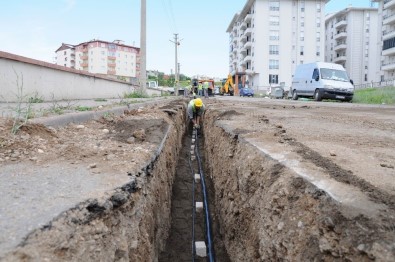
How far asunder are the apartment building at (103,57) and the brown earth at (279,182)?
8389cm

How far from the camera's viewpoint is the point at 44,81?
1068cm

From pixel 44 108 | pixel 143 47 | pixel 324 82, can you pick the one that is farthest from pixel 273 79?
pixel 44 108

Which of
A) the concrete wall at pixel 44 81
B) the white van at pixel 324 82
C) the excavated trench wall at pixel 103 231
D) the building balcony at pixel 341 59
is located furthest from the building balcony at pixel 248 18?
the excavated trench wall at pixel 103 231

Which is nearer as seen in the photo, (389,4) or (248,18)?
(389,4)

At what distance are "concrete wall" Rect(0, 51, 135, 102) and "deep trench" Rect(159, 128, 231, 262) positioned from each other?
9.47 feet

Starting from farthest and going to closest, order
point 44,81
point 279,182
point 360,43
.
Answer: point 360,43
point 44,81
point 279,182

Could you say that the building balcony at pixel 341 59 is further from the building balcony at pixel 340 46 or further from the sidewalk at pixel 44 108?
the sidewalk at pixel 44 108

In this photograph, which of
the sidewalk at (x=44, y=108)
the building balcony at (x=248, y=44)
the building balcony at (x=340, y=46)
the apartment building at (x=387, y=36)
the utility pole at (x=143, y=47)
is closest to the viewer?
the sidewalk at (x=44, y=108)

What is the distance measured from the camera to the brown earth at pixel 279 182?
1.97 meters

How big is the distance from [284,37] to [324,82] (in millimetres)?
40655

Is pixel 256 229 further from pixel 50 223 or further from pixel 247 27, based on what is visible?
pixel 247 27

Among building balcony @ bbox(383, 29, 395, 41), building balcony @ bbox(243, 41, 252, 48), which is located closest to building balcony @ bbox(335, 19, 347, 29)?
building balcony @ bbox(243, 41, 252, 48)

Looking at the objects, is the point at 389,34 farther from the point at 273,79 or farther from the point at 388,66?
the point at 273,79

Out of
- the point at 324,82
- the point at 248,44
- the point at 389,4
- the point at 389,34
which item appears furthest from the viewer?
the point at 248,44
